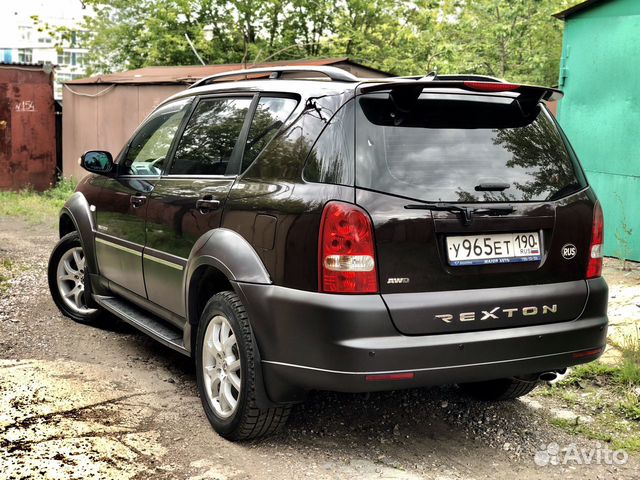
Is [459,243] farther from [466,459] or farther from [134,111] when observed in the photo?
[134,111]

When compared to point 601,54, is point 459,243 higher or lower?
lower

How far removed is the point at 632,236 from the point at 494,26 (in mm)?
12212

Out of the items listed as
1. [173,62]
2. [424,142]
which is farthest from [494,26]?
[424,142]

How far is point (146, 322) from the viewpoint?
4766 millimetres

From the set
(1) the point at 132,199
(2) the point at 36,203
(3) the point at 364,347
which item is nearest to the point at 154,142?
(1) the point at 132,199

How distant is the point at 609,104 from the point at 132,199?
590cm

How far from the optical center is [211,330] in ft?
12.7

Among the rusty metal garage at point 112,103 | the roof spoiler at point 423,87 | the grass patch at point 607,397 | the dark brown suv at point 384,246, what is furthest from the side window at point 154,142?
the rusty metal garage at point 112,103

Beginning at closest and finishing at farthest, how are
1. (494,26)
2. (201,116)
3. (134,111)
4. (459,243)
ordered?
(459,243) → (201,116) → (134,111) → (494,26)

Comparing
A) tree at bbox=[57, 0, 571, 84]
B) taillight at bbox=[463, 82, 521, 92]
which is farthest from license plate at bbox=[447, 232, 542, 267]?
tree at bbox=[57, 0, 571, 84]

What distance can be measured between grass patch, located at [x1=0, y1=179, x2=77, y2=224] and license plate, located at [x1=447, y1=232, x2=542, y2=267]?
9935 mm

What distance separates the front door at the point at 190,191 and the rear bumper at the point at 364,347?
699mm

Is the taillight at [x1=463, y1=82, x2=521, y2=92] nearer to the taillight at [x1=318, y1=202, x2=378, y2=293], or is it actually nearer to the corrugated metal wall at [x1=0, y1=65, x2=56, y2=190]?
the taillight at [x1=318, y1=202, x2=378, y2=293]

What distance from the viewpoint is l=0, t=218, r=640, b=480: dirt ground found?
11.4 feet
